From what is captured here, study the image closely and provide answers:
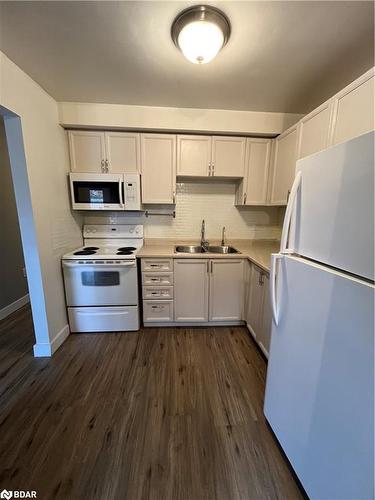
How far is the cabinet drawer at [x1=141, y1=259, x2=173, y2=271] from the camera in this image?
234cm

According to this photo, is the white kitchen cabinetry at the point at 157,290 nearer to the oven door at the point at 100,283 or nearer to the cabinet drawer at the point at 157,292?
the cabinet drawer at the point at 157,292

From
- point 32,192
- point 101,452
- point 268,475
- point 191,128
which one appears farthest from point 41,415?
point 191,128

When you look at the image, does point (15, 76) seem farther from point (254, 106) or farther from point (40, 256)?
point (254, 106)

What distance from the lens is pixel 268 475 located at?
1.12 metres

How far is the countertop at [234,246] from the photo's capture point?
224cm

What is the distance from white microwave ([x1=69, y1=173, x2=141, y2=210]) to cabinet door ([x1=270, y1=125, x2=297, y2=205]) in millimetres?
1600

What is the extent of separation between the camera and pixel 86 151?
2363 mm

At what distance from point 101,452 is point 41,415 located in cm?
56

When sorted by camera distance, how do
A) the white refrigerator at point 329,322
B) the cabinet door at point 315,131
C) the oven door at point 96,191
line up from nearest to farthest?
the white refrigerator at point 329,322, the cabinet door at point 315,131, the oven door at point 96,191

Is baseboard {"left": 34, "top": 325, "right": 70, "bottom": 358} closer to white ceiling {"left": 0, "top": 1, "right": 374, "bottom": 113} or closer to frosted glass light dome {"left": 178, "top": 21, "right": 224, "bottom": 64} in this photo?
white ceiling {"left": 0, "top": 1, "right": 374, "bottom": 113}

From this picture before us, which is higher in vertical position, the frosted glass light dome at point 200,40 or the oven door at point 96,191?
the frosted glass light dome at point 200,40

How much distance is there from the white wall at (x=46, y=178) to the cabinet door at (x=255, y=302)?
2056 mm

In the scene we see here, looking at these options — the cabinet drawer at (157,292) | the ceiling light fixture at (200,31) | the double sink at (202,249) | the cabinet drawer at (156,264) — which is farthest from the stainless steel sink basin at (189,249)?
the ceiling light fixture at (200,31)

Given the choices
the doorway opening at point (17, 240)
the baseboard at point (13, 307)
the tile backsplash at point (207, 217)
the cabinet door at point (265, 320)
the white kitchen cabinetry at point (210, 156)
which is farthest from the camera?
the tile backsplash at point (207, 217)
